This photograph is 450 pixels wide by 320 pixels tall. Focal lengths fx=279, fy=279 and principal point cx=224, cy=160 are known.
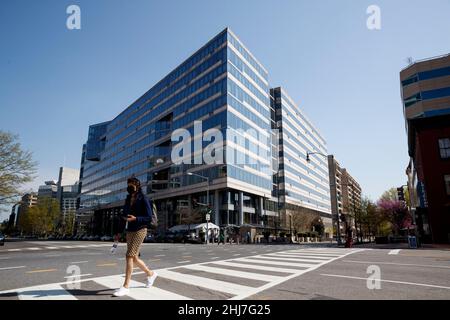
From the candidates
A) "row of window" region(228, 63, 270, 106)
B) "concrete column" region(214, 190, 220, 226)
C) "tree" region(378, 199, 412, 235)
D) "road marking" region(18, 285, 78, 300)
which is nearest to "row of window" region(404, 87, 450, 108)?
"tree" region(378, 199, 412, 235)

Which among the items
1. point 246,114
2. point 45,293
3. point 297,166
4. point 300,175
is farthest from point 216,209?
point 45,293

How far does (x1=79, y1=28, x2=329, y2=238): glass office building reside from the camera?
47.1m

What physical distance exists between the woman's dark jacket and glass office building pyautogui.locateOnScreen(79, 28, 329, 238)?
36835 millimetres

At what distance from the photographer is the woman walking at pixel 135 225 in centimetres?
473

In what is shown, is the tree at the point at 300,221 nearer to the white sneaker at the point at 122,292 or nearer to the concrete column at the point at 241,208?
the concrete column at the point at 241,208

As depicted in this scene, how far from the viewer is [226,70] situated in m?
47.2

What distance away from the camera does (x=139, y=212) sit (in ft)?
16.3

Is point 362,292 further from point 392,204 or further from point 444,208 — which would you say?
point 392,204

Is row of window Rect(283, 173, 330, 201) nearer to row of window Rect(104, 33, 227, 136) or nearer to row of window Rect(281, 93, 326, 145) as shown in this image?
row of window Rect(281, 93, 326, 145)

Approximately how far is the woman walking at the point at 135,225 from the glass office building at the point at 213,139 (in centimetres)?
3678

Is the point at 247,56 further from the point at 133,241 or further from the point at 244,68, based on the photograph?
the point at 133,241

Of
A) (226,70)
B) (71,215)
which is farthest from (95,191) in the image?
(226,70)
